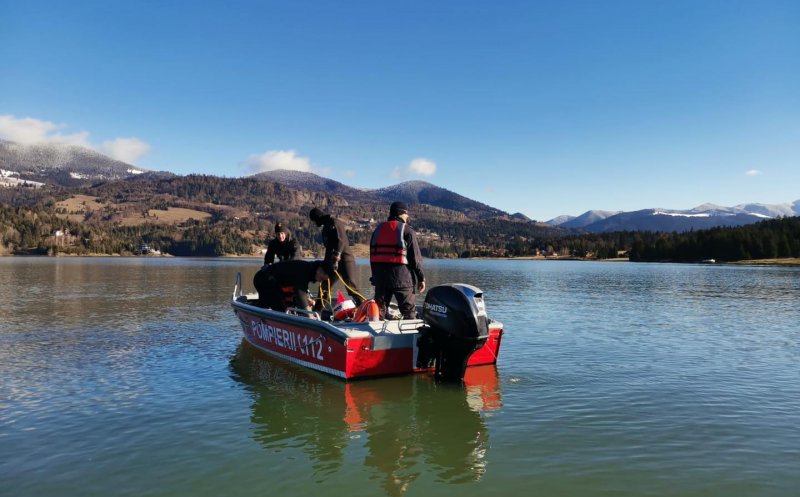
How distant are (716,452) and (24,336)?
743 inches

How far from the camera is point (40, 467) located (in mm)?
6699

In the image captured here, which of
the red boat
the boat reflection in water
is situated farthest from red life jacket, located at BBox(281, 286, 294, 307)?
the boat reflection in water

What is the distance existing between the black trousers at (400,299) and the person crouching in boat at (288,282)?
1605mm

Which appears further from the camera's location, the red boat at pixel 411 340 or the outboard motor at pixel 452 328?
the red boat at pixel 411 340

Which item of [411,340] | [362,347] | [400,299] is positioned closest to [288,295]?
[400,299]

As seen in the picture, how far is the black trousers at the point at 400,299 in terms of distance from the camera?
11055mm

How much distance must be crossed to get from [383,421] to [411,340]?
2198 millimetres

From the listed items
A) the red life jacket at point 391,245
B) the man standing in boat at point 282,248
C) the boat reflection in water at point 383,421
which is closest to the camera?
the boat reflection in water at point 383,421

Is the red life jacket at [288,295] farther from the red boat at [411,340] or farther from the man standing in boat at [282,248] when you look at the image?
the red boat at [411,340]

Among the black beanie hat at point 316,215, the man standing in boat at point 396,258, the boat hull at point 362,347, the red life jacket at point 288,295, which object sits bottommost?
the boat hull at point 362,347

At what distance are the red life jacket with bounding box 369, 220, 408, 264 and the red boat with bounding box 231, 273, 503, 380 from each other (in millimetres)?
965

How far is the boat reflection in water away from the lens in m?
6.90

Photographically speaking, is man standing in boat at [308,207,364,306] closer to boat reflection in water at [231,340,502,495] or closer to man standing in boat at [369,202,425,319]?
man standing in boat at [369,202,425,319]

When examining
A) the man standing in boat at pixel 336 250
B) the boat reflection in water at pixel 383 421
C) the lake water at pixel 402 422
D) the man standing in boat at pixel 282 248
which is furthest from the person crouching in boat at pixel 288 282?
the boat reflection in water at pixel 383 421
